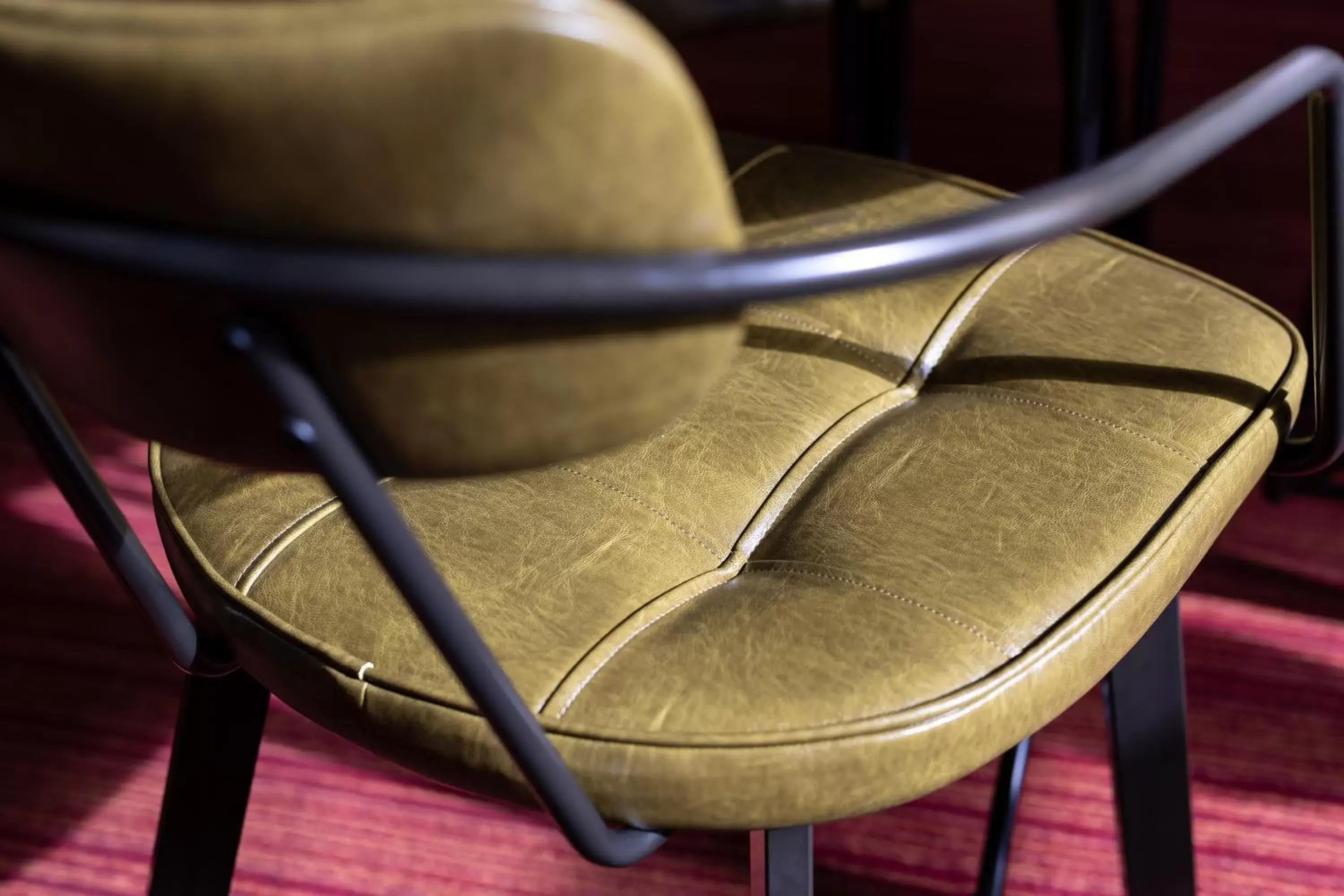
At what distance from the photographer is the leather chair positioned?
0.33 meters

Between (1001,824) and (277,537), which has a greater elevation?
(277,537)

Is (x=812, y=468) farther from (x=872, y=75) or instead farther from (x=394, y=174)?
(x=872, y=75)

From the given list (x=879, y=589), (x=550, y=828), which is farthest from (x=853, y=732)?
(x=550, y=828)

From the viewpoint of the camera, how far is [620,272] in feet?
1.14

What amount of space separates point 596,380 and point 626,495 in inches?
9.9

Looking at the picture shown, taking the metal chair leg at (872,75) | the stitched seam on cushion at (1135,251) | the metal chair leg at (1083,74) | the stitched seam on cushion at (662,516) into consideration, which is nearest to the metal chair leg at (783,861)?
the stitched seam on cushion at (662,516)

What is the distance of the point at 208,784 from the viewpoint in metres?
0.73

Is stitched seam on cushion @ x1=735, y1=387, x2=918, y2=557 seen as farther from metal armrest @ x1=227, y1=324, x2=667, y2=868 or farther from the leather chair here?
metal armrest @ x1=227, y1=324, x2=667, y2=868

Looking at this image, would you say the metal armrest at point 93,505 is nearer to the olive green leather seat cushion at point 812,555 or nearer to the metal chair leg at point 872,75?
the olive green leather seat cushion at point 812,555

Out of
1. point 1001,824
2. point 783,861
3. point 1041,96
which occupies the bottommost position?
point 1041,96

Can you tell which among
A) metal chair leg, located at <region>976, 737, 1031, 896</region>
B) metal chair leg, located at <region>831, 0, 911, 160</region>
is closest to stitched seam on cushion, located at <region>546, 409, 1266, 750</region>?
metal chair leg, located at <region>976, 737, 1031, 896</region>

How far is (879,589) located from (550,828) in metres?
0.59

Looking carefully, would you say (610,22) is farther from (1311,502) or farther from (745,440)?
(1311,502)

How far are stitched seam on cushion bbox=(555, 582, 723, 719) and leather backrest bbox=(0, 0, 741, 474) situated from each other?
0.47 ft
